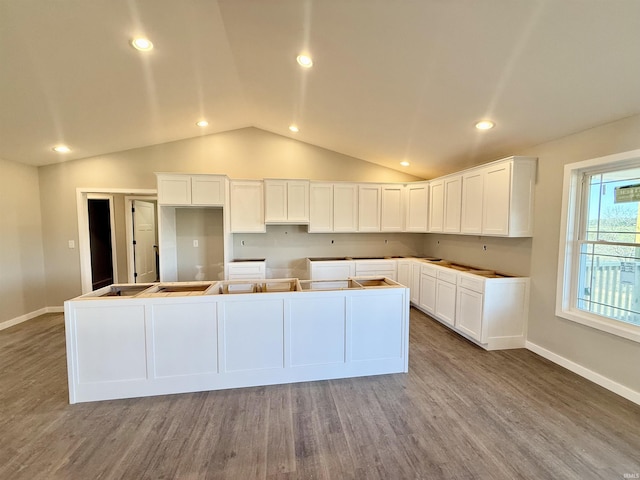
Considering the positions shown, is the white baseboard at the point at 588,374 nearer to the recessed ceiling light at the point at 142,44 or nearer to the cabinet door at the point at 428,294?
the cabinet door at the point at 428,294

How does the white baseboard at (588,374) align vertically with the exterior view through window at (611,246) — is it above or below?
below

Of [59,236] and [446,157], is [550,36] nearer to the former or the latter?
[446,157]

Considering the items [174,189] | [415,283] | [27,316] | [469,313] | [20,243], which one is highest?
[174,189]

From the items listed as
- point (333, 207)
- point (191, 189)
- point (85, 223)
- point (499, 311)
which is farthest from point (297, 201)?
point (85, 223)

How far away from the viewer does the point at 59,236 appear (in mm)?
4305

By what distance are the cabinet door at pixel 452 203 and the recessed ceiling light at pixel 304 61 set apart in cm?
269

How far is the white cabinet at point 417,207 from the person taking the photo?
15.5 ft

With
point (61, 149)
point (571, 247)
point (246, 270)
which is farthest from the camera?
point (246, 270)

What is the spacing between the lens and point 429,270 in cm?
424

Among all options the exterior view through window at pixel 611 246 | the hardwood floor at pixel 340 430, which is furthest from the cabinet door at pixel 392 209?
the hardwood floor at pixel 340 430

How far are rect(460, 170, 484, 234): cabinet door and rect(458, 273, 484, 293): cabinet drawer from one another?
66cm

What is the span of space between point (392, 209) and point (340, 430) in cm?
383

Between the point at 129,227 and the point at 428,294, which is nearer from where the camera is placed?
the point at 428,294

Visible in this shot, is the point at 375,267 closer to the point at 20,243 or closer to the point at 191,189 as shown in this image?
the point at 191,189
